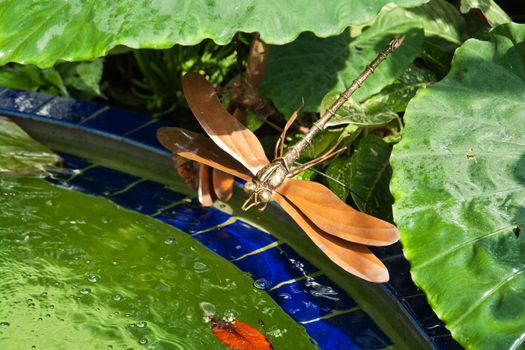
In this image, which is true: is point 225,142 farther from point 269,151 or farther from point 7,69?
point 7,69

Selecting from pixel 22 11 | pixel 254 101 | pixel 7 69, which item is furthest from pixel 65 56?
pixel 7 69

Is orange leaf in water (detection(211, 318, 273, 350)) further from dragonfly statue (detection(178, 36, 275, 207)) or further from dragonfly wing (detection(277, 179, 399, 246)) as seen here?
dragonfly statue (detection(178, 36, 275, 207))

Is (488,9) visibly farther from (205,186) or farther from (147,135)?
(147,135)

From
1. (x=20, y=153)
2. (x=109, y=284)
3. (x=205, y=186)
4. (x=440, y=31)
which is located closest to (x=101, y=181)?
(x=20, y=153)

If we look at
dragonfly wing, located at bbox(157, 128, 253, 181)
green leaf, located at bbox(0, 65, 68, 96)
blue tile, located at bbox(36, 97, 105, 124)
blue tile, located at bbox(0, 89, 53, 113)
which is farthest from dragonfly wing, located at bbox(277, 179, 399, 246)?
green leaf, located at bbox(0, 65, 68, 96)

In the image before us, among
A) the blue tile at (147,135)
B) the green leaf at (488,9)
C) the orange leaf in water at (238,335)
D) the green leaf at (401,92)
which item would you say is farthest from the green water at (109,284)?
the green leaf at (488,9)

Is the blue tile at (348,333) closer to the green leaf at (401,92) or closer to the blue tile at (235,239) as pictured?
the blue tile at (235,239)

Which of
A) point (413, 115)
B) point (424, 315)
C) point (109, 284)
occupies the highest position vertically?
point (413, 115)
